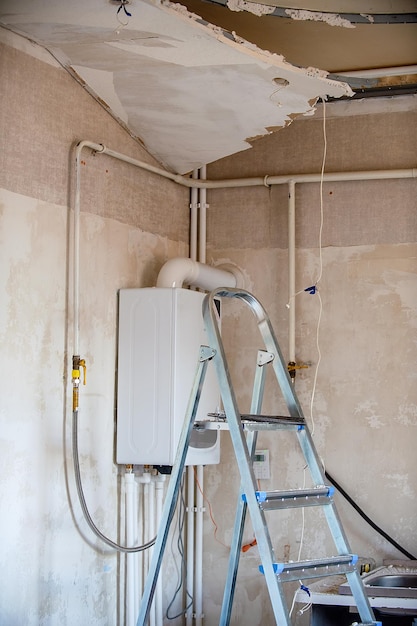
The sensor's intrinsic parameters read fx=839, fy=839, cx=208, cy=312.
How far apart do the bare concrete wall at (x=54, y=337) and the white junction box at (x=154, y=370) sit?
7 centimetres

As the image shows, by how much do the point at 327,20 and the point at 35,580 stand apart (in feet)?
9.49

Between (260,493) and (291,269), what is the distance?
2041 millimetres

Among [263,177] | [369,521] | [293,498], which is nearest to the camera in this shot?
[293,498]

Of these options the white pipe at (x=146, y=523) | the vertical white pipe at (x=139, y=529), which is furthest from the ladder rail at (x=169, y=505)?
the white pipe at (x=146, y=523)

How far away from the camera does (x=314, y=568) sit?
298 centimetres

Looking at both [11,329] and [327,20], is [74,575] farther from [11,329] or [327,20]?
[327,20]

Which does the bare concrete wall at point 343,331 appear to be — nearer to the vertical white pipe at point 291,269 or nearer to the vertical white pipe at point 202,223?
the vertical white pipe at point 291,269

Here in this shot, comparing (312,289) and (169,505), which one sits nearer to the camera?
(169,505)

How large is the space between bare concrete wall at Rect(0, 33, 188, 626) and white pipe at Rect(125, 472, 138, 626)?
2.6 inches

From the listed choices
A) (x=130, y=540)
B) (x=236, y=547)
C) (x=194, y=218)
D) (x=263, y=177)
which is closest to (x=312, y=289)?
(x=263, y=177)

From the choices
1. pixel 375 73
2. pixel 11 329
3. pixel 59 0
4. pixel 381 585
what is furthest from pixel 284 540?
pixel 59 0

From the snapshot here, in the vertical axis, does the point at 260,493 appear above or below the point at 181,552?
above

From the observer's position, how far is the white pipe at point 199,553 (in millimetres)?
4781

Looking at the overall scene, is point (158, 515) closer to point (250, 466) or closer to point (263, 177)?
point (250, 466)
